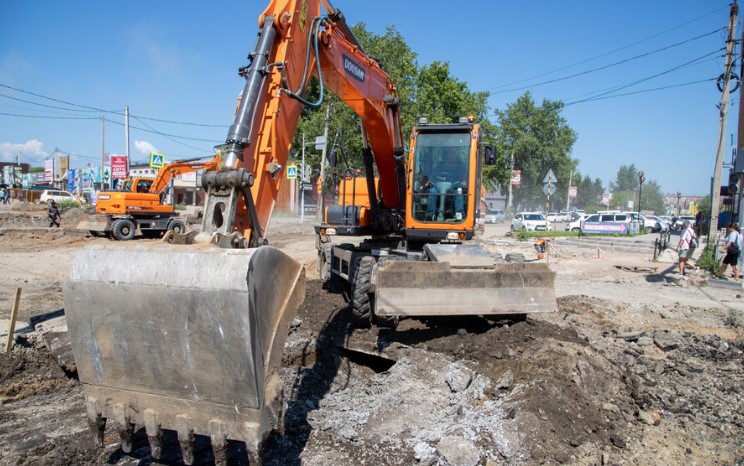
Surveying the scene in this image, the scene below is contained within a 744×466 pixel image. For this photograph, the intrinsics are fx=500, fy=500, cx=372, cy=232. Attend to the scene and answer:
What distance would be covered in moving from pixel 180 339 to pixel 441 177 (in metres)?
5.24

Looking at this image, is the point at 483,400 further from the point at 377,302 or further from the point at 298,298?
the point at 298,298

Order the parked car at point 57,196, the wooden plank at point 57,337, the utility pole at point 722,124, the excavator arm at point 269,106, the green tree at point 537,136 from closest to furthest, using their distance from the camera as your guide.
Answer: the excavator arm at point 269,106
the wooden plank at point 57,337
the utility pole at point 722,124
the parked car at point 57,196
the green tree at point 537,136

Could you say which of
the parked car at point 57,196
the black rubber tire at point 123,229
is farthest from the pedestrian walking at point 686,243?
the parked car at point 57,196

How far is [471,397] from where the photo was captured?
4.96 meters

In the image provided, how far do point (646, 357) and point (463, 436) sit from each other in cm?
345

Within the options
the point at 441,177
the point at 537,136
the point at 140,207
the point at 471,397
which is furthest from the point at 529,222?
the point at 537,136

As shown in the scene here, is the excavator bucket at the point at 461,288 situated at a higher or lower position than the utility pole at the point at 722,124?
lower

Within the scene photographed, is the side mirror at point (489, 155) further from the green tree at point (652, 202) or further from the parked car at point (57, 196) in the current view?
the green tree at point (652, 202)

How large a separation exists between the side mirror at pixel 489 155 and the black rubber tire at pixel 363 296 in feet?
8.05

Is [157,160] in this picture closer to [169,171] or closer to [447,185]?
[169,171]

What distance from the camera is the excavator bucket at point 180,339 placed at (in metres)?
2.97

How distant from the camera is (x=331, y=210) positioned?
29.6ft

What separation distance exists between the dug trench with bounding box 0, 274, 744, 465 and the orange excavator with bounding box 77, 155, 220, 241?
1349cm

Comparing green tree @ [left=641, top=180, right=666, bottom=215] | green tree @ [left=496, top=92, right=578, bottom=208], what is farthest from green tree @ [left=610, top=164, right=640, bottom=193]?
green tree @ [left=496, top=92, right=578, bottom=208]
